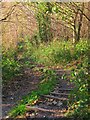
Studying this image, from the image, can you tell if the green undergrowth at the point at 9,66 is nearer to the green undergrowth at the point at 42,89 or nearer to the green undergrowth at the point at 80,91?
the green undergrowth at the point at 42,89

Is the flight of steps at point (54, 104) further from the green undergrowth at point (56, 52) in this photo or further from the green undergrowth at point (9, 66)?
the green undergrowth at point (9, 66)

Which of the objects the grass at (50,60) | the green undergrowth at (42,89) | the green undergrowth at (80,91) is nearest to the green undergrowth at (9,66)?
the grass at (50,60)

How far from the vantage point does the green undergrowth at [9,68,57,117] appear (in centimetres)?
183

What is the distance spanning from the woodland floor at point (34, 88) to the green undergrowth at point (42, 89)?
0.02 m

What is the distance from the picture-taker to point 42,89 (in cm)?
187

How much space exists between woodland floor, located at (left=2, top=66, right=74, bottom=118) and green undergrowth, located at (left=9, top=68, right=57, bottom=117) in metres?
0.02

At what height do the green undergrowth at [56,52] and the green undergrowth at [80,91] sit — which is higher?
the green undergrowth at [56,52]

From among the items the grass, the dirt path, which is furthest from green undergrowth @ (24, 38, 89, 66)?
the dirt path

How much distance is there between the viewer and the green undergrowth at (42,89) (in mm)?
1826

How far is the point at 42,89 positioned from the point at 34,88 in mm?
51

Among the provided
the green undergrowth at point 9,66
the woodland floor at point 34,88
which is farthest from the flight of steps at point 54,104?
the green undergrowth at point 9,66

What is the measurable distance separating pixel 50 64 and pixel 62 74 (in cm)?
10

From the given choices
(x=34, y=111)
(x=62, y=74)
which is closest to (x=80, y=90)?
(x=62, y=74)

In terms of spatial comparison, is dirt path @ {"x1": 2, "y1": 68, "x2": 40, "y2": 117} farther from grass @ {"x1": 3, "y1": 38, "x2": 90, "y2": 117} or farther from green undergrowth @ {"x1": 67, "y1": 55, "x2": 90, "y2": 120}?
green undergrowth @ {"x1": 67, "y1": 55, "x2": 90, "y2": 120}
